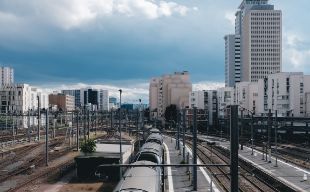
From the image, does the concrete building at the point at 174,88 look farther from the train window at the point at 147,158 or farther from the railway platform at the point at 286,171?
the train window at the point at 147,158

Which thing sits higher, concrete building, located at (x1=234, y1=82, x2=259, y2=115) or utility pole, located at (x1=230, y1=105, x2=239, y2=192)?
concrete building, located at (x1=234, y1=82, x2=259, y2=115)

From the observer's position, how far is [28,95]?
540ft

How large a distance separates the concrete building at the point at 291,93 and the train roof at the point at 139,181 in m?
86.1

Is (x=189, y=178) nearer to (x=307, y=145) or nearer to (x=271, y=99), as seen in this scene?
(x=307, y=145)

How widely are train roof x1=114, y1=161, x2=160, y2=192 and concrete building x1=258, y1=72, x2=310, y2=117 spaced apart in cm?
8608

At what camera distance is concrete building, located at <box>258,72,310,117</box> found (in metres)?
104

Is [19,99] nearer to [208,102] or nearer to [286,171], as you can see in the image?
[208,102]

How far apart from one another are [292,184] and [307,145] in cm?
4770

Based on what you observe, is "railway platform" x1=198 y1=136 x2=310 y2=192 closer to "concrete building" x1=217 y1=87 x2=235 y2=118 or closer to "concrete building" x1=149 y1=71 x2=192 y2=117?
"concrete building" x1=217 y1=87 x2=235 y2=118

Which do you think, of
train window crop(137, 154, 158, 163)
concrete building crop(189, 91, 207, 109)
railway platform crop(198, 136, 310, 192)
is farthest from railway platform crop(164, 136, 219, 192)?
concrete building crop(189, 91, 207, 109)

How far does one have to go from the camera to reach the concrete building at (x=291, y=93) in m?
104

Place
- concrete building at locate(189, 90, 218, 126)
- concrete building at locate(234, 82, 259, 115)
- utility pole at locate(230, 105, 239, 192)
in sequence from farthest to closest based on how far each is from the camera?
concrete building at locate(189, 90, 218, 126), concrete building at locate(234, 82, 259, 115), utility pole at locate(230, 105, 239, 192)

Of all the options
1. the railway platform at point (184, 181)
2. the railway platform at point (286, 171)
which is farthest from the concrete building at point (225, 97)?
the railway platform at point (184, 181)

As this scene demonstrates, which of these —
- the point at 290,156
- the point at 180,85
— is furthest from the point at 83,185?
the point at 180,85
